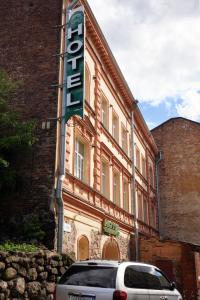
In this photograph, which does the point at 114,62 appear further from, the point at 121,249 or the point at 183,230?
the point at 183,230

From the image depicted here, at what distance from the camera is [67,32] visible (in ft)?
53.6

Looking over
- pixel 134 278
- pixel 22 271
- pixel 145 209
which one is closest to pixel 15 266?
pixel 22 271

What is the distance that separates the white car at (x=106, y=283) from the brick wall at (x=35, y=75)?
4.37 metres

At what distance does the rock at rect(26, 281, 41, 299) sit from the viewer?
419 inches

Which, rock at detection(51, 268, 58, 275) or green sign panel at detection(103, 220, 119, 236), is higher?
green sign panel at detection(103, 220, 119, 236)

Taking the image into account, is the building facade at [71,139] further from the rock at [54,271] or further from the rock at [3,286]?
the rock at [3,286]

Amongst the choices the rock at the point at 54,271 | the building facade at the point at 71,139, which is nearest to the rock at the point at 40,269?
the rock at the point at 54,271

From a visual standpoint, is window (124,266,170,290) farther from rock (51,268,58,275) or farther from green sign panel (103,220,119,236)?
green sign panel (103,220,119,236)

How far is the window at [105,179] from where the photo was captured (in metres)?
20.1

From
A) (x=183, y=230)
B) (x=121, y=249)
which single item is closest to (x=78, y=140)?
(x=121, y=249)

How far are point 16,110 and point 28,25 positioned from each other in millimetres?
3959

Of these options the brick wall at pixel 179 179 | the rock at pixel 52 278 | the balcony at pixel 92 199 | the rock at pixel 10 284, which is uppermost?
the brick wall at pixel 179 179

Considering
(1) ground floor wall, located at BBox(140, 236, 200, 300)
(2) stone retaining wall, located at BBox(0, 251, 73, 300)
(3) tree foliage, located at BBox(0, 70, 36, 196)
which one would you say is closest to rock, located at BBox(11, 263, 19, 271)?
(2) stone retaining wall, located at BBox(0, 251, 73, 300)

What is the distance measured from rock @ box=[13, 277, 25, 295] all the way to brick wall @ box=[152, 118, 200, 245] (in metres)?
24.0
